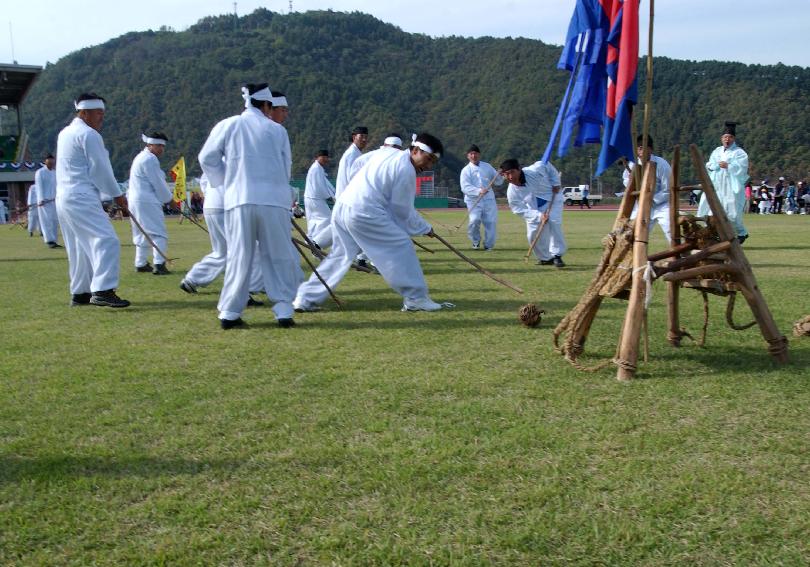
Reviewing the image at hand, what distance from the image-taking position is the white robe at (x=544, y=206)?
11281 millimetres

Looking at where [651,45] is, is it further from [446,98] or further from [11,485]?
[446,98]

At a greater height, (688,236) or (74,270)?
(688,236)

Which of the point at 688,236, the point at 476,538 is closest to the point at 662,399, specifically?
the point at 688,236

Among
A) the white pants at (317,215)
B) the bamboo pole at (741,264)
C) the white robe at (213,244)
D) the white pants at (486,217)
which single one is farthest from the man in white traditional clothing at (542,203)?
the bamboo pole at (741,264)

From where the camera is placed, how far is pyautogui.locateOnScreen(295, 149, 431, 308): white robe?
24.0 ft

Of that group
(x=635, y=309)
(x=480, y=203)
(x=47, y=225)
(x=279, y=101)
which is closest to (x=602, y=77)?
(x=635, y=309)

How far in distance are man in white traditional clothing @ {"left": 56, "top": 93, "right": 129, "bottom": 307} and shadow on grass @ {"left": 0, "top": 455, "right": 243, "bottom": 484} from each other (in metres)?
4.64

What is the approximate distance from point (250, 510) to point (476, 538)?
87 centimetres

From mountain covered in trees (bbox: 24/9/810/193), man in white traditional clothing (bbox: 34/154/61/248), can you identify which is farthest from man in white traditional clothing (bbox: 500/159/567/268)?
mountain covered in trees (bbox: 24/9/810/193)

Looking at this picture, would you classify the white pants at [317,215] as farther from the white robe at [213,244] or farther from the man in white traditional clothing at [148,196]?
the white robe at [213,244]

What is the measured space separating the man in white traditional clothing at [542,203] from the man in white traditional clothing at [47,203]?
11403mm

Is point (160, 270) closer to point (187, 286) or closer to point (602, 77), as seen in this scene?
point (187, 286)

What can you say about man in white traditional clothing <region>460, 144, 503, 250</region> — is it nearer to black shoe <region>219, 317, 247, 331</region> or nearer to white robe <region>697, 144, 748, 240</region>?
white robe <region>697, 144, 748, 240</region>

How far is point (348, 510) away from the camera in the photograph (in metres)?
2.91
